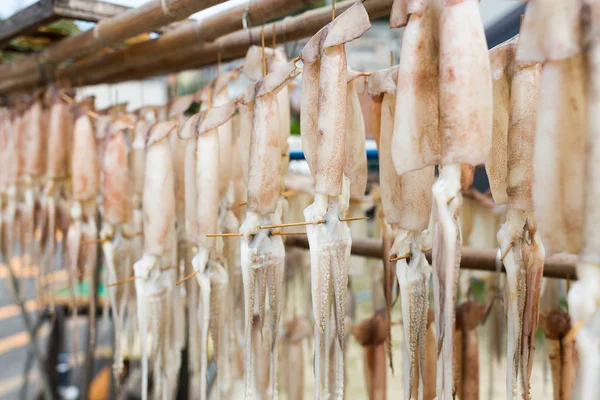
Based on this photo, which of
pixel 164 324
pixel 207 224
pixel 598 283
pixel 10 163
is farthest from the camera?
pixel 10 163

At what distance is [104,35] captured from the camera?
5.70 ft

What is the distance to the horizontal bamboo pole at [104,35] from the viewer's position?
1408mm

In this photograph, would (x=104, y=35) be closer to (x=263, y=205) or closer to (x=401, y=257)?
(x=263, y=205)

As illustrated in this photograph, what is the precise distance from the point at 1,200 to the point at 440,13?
2.26 m

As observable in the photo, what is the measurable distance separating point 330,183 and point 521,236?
35cm

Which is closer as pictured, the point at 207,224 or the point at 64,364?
the point at 207,224

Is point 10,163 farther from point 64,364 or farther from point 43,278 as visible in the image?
point 64,364

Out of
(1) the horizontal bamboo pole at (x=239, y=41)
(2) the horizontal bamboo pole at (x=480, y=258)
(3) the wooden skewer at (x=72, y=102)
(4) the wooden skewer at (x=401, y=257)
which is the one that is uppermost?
(1) the horizontal bamboo pole at (x=239, y=41)

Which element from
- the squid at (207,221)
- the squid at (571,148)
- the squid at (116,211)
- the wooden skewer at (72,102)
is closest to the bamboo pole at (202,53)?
the wooden skewer at (72,102)

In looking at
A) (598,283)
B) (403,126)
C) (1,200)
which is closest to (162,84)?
(1,200)

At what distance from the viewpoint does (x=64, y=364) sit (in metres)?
3.52

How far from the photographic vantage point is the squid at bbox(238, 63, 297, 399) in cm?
110

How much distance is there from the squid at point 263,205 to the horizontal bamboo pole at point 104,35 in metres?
0.31

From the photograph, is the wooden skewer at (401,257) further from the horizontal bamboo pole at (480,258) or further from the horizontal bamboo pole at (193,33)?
the horizontal bamboo pole at (193,33)
